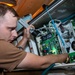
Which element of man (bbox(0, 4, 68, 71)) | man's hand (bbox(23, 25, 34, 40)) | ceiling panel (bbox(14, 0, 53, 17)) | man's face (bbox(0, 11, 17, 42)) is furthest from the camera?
ceiling panel (bbox(14, 0, 53, 17))

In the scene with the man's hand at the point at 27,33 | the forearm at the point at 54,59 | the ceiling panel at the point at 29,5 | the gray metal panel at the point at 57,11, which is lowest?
the forearm at the point at 54,59

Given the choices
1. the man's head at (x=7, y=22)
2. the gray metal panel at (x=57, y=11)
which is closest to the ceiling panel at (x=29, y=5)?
the gray metal panel at (x=57, y=11)

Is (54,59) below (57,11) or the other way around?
below

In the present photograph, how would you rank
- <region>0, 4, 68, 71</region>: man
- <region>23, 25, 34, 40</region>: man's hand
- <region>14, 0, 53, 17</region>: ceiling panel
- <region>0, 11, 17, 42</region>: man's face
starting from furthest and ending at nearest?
1. <region>14, 0, 53, 17</region>: ceiling panel
2. <region>23, 25, 34, 40</region>: man's hand
3. <region>0, 11, 17, 42</region>: man's face
4. <region>0, 4, 68, 71</region>: man

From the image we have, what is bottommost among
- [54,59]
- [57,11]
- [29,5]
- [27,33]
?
[54,59]

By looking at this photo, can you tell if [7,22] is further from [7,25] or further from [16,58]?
[16,58]

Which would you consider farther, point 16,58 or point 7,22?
point 7,22

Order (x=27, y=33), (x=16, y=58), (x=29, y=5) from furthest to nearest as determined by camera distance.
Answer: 1. (x=29, y=5)
2. (x=27, y=33)
3. (x=16, y=58)

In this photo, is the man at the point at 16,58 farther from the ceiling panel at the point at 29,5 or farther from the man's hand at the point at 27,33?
the ceiling panel at the point at 29,5

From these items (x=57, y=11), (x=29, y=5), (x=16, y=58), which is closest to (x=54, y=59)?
(x=16, y=58)

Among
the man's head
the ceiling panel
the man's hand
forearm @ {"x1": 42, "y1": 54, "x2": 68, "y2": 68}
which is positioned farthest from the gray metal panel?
the ceiling panel

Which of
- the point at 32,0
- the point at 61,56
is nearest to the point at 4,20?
the point at 61,56

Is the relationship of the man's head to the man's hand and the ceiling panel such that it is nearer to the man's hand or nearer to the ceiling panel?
the man's hand

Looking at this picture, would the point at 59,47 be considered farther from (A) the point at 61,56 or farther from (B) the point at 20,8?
(B) the point at 20,8
